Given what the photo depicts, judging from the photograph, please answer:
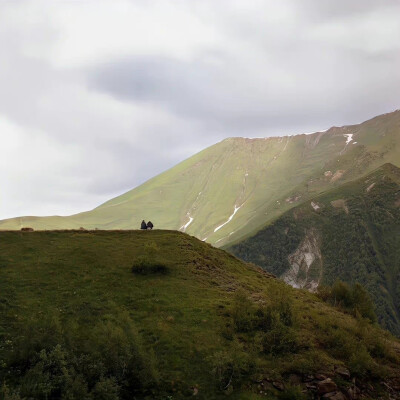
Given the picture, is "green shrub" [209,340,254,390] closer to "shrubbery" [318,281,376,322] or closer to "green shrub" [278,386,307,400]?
"green shrub" [278,386,307,400]

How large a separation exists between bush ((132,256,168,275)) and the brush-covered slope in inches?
6.2

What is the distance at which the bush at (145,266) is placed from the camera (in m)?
59.3

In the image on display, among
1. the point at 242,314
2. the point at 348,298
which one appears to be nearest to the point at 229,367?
the point at 242,314

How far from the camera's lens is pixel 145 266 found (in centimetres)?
5944

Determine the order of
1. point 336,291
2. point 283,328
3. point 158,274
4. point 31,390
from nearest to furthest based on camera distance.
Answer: point 31,390 → point 283,328 → point 158,274 → point 336,291

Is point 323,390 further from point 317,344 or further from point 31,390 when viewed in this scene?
point 31,390

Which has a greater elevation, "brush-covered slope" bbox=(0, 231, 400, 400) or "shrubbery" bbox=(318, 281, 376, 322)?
"brush-covered slope" bbox=(0, 231, 400, 400)

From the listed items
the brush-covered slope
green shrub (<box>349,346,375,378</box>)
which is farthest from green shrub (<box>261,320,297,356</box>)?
green shrub (<box>349,346,375,378</box>)

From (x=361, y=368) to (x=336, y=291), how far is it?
34.4 meters

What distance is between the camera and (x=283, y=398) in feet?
117

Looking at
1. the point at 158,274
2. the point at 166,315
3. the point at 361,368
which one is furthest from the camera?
the point at 158,274

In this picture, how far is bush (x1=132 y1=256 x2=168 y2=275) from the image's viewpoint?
59.3 m

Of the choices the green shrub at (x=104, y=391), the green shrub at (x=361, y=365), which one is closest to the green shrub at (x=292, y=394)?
the green shrub at (x=361, y=365)

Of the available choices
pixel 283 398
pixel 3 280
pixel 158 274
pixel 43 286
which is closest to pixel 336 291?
pixel 158 274
